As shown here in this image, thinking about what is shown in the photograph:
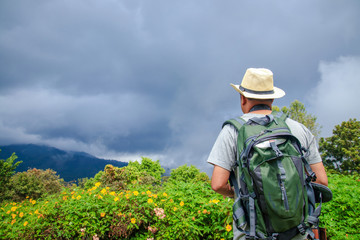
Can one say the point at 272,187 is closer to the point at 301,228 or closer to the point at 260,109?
the point at 301,228

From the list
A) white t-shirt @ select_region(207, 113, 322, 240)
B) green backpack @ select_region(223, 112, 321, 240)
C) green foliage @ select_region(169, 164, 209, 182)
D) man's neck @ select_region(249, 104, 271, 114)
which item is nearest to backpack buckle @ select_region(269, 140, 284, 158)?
green backpack @ select_region(223, 112, 321, 240)

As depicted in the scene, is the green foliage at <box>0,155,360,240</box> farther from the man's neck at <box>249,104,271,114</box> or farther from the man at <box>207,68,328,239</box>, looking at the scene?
the man's neck at <box>249,104,271,114</box>

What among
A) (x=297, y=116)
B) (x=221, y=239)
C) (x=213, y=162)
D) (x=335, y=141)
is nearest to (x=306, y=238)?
(x=213, y=162)

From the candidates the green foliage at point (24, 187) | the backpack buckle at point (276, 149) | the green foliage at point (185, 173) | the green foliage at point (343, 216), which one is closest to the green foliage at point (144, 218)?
the green foliage at point (343, 216)

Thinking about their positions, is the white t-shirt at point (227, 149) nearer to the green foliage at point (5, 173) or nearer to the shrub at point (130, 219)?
the shrub at point (130, 219)

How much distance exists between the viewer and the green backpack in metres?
1.68

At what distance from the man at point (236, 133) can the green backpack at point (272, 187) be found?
139 mm

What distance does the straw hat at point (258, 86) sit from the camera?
2160 mm

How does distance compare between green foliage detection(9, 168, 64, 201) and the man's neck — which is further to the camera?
green foliage detection(9, 168, 64, 201)

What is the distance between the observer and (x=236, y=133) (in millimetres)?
2008

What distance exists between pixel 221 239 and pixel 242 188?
95.0 inches

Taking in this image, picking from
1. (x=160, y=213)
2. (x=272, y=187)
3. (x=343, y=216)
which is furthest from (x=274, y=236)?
(x=343, y=216)

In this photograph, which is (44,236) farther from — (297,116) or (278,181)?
(297,116)

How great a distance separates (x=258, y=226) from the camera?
1.74m
